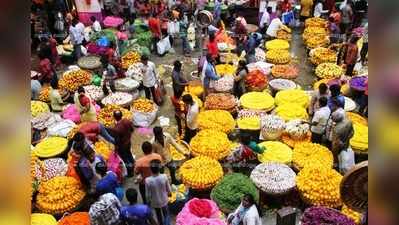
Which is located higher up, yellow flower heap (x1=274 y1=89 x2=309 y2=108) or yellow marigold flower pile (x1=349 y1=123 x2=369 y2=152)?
yellow flower heap (x1=274 y1=89 x2=309 y2=108)

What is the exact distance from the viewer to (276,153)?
26.3ft

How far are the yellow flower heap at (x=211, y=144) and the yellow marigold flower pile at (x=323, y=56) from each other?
15.1 feet

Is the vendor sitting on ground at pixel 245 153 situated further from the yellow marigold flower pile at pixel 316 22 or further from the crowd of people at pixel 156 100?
the yellow marigold flower pile at pixel 316 22

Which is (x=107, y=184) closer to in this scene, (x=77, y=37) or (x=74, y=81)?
(x=74, y=81)

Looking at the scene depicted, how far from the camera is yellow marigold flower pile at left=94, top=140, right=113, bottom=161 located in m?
8.23

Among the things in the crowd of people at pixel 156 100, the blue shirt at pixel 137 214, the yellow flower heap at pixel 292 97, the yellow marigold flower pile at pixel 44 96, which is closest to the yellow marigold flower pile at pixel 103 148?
the crowd of people at pixel 156 100

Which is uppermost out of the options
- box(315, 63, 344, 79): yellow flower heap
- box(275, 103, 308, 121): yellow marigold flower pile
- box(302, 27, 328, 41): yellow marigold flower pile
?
box(302, 27, 328, 41): yellow marigold flower pile

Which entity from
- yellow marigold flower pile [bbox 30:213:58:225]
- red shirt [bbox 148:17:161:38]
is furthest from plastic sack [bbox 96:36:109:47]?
yellow marigold flower pile [bbox 30:213:58:225]

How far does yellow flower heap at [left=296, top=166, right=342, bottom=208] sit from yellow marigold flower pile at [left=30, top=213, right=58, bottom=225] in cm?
399

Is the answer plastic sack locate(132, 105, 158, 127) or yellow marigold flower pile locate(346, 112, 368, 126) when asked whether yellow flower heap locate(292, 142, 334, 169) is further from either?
plastic sack locate(132, 105, 158, 127)
